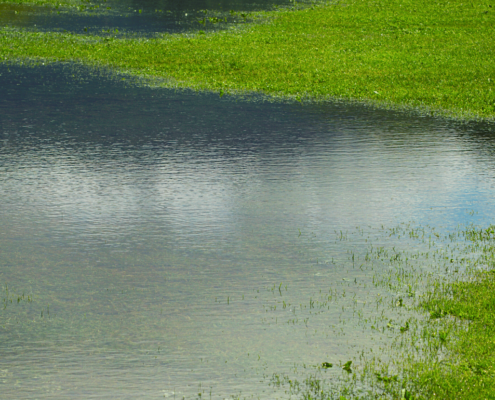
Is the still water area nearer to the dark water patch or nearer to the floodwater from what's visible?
the floodwater

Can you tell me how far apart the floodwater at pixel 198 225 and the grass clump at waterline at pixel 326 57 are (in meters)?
4.05

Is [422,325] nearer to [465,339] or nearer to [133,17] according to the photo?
[465,339]

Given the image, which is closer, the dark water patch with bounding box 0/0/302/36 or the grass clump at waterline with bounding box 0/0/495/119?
the grass clump at waterline with bounding box 0/0/495/119

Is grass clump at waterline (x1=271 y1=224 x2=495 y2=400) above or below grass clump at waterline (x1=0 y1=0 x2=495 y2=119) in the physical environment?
above

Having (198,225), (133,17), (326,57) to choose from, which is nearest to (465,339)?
(198,225)

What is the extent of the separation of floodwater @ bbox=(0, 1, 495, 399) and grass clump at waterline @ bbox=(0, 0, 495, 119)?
160 inches

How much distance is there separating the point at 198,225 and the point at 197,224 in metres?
0.07

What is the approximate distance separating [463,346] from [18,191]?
12356 millimetres

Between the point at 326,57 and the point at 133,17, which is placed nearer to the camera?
the point at 326,57

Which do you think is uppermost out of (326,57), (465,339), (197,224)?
(465,339)

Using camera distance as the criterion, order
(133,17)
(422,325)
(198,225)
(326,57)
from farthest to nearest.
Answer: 1. (133,17)
2. (326,57)
3. (198,225)
4. (422,325)

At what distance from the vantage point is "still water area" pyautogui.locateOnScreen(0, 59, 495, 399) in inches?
411

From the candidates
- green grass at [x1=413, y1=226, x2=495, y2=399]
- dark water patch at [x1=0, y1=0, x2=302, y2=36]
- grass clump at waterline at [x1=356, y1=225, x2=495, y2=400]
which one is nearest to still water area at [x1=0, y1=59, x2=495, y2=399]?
grass clump at waterline at [x1=356, y1=225, x2=495, y2=400]

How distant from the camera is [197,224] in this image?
53.0 feet
